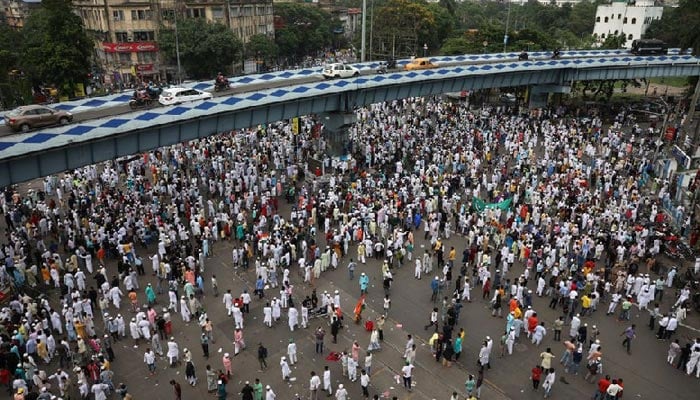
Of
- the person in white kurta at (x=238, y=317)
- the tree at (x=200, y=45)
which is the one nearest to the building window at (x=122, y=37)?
the tree at (x=200, y=45)

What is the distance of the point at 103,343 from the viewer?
17172mm

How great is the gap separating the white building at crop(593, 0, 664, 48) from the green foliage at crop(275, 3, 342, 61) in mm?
50882

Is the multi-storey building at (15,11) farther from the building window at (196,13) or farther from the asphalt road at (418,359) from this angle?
the asphalt road at (418,359)

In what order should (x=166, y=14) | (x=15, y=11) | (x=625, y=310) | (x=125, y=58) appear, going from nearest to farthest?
(x=625, y=310) < (x=125, y=58) < (x=166, y=14) < (x=15, y=11)

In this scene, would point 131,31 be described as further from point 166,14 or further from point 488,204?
point 488,204

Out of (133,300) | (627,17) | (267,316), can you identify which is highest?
(627,17)

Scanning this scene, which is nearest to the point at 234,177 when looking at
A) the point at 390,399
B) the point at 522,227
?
the point at 522,227

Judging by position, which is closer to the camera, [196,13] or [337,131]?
[337,131]

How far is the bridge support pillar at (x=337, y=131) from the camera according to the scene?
1331 inches

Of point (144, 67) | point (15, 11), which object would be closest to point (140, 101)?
point (144, 67)

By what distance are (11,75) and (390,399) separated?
50.9 metres

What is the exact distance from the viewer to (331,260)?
22.0 meters

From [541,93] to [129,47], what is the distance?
147 ft

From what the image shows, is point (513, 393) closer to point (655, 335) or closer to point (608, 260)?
point (655, 335)
